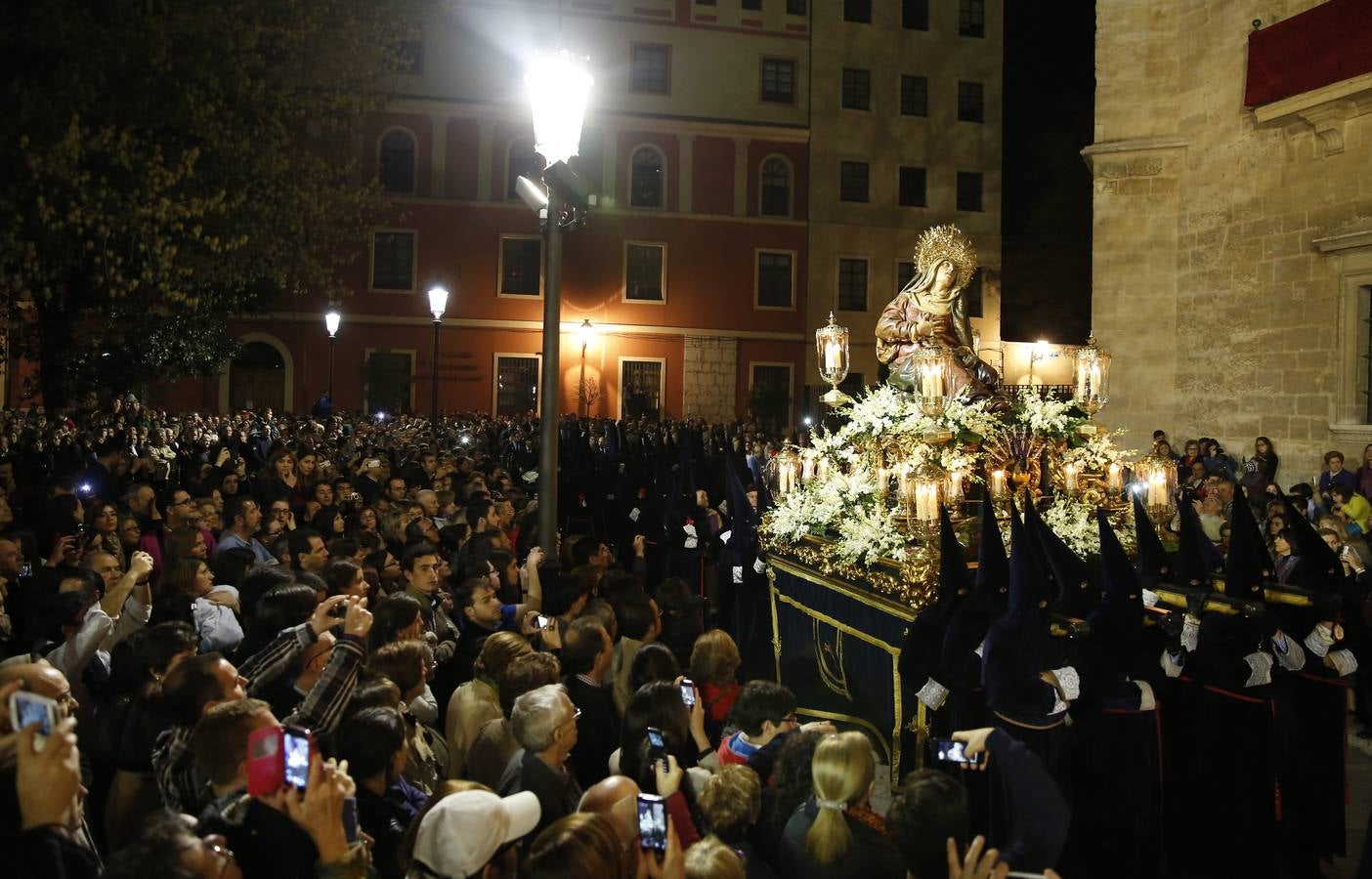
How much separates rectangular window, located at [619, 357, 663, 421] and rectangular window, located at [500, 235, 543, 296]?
3.94 meters

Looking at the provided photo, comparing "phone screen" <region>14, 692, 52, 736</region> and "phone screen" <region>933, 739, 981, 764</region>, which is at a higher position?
"phone screen" <region>14, 692, 52, 736</region>

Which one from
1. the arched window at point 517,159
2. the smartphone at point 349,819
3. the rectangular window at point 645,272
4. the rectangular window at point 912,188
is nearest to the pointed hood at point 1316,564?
the smartphone at point 349,819

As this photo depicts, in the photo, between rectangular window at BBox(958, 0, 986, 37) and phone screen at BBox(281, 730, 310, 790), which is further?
rectangular window at BBox(958, 0, 986, 37)

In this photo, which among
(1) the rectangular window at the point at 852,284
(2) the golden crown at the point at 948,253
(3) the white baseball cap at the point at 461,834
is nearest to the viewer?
(3) the white baseball cap at the point at 461,834

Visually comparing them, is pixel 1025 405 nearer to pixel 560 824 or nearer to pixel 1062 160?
pixel 560 824

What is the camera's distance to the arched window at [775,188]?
122 ft

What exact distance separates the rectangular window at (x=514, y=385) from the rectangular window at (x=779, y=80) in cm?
1199

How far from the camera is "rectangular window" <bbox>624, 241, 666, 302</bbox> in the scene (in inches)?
1427

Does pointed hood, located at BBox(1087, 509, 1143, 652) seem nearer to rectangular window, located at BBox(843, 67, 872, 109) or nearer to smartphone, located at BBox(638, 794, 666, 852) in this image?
smartphone, located at BBox(638, 794, 666, 852)

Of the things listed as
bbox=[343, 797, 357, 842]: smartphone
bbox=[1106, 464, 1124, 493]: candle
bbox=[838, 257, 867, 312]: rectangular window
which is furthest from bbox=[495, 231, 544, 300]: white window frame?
bbox=[343, 797, 357, 842]: smartphone

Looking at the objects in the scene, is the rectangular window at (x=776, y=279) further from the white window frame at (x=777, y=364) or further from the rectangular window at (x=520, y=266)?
the rectangular window at (x=520, y=266)

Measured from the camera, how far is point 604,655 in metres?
5.27

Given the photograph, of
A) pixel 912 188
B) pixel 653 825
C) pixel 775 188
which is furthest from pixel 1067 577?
pixel 912 188

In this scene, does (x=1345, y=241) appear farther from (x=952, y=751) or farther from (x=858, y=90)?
(x=858, y=90)
